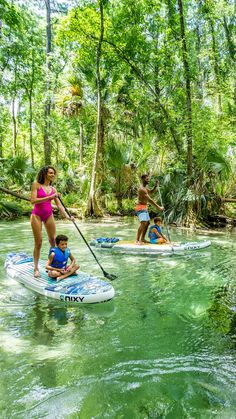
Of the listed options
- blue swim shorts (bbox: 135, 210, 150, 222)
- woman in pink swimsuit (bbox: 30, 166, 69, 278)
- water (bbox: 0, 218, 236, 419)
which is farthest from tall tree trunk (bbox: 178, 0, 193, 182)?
woman in pink swimsuit (bbox: 30, 166, 69, 278)

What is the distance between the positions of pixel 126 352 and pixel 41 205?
2949mm

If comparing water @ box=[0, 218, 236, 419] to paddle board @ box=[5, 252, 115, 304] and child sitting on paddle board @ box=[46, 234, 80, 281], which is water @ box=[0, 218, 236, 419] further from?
child sitting on paddle board @ box=[46, 234, 80, 281]

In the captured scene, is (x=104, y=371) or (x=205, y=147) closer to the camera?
(x=104, y=371)

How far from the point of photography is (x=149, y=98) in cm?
1641

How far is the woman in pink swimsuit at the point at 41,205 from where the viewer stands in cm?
557

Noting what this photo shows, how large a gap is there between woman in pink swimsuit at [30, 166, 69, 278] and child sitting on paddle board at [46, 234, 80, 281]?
311 mm

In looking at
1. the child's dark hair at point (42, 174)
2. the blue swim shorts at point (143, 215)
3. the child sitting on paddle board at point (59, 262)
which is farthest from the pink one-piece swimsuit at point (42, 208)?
the blue swim shorts at point (143, 215)

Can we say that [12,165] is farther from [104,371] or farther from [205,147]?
[104,371]

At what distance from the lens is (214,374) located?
3.17 metres

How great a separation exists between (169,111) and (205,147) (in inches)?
126

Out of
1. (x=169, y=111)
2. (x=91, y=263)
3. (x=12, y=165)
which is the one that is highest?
(x=169, y=111)

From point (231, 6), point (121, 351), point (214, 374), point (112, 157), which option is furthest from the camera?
point (231, 6)

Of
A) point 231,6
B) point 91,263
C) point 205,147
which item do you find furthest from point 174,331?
point 231,6

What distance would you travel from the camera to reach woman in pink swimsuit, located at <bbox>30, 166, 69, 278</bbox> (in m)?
5.57
